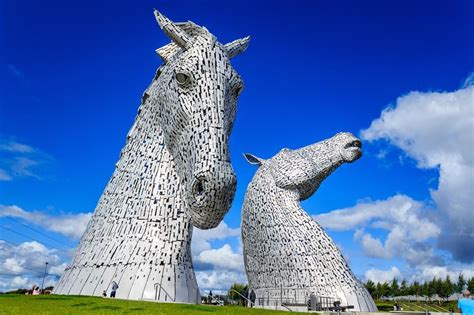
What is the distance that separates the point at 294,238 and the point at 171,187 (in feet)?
35.2

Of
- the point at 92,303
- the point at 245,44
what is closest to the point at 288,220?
the point at 245,44

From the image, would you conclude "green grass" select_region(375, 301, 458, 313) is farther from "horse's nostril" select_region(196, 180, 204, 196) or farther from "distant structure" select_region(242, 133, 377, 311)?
"horse's nostril" select_region(196, 180, 204, 196)

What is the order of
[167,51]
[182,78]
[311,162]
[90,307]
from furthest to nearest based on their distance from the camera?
[311,162] < [167,51] < [182,78] < [90,307]

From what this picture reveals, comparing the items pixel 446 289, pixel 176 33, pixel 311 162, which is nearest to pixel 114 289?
pixel 176 33

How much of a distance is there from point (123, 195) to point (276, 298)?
12.0 m

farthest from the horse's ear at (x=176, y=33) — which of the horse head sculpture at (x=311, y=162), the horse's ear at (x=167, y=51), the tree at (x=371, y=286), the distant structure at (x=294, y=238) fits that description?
the tree at (x=371, y=286)

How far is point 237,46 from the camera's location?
20.5ft

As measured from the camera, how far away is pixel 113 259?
5.34 metres

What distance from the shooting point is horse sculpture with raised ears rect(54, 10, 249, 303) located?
16.0 feet

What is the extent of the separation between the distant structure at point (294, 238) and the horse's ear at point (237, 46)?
390 inches

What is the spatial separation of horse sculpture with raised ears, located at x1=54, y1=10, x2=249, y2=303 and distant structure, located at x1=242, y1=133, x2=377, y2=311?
951cm

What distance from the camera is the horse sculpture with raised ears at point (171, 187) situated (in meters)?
4.86

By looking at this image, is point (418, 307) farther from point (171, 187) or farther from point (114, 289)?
point (114, 289)

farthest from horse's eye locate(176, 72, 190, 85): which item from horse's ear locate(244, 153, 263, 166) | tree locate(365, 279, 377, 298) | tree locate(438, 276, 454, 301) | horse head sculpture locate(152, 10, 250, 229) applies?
tree locate(438, 276, 454, 301)
